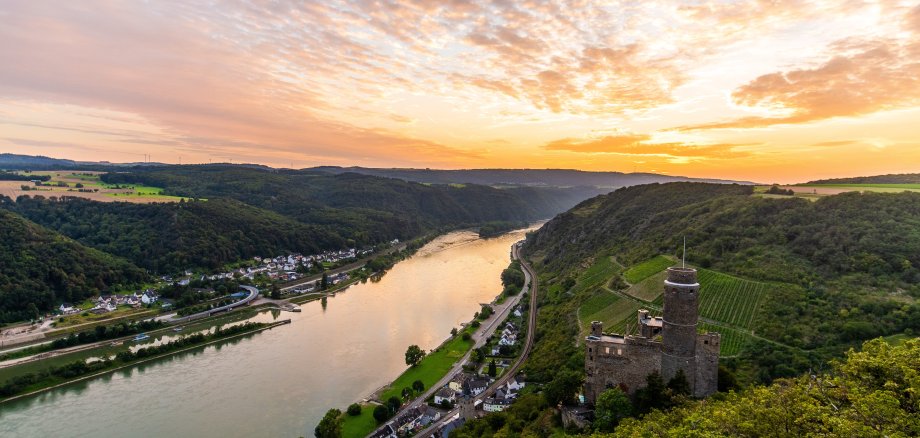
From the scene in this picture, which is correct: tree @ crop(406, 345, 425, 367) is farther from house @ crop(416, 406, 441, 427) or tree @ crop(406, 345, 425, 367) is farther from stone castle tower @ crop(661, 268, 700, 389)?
stone castle tower @ crop(661, 268, 700, 389)

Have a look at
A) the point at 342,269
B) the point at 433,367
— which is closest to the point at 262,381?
the point at 433,367

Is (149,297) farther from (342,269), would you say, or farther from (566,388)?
(566,388)

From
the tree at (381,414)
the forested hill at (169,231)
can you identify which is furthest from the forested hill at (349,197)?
the tree at (381,414)

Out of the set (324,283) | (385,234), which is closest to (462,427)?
(324,283)

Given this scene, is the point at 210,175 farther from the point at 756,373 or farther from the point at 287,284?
the point at 756,373

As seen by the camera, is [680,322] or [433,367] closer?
[680,322]

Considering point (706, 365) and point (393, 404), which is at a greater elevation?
point (706, 365)
